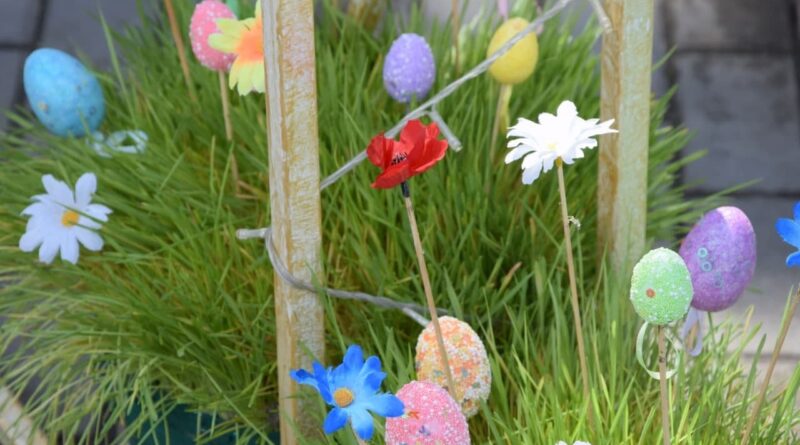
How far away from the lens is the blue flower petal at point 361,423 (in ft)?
2.26

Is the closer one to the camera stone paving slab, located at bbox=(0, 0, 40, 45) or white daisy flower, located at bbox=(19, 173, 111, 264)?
white daisy flower, located at bbox=(19, 173, 111, 264)

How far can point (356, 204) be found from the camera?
118 cm

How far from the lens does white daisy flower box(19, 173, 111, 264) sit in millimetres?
1134

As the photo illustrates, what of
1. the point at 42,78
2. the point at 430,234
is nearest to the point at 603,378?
the point at 430,234

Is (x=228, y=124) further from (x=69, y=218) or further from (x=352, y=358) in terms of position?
(x=352, y=358)

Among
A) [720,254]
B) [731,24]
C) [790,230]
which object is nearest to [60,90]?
[720,254]

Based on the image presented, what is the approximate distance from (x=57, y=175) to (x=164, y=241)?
6.2 inches

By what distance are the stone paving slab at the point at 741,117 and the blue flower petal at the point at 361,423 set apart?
1.10 meters

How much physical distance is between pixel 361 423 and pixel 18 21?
57.4 inches

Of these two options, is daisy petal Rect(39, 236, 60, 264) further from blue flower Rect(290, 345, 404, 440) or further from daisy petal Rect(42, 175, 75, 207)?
blue flower Rect(290, 345, 404, 440)

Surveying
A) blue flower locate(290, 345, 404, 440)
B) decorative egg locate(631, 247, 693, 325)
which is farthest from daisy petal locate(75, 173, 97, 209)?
decorative egg locate(631, 247, 693, 325)

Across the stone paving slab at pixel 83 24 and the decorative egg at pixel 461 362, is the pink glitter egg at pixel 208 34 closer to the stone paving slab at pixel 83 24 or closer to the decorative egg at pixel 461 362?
the decorative egg at pixel 461 362

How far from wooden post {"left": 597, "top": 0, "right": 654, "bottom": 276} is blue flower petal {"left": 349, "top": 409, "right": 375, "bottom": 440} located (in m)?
0.40

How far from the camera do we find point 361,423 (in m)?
0.70
